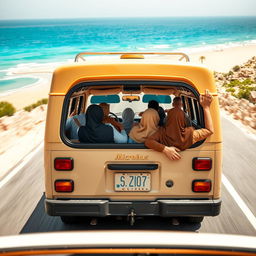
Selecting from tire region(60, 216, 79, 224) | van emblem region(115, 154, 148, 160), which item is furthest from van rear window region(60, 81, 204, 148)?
tire region(60, 216, 79, 224)

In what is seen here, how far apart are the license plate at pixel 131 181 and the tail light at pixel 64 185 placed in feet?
1.68

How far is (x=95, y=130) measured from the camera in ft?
15.0

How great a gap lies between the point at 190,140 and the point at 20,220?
2812 millimetres

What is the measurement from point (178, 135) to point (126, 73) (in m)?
0.90

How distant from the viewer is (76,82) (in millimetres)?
4230

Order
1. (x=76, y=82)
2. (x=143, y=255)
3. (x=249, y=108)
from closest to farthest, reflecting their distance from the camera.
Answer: (x=143, y=255) → (x=76, y=82) → (x=249, y=108)

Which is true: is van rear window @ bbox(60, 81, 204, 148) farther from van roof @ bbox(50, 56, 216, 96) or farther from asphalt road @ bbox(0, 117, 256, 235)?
asphalt road @ bbox(0, 117, 256, 235)

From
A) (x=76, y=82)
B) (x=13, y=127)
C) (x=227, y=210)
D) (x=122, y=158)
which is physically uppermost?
(x=76, y=82)

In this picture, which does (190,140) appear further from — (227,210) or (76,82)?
(227,210)

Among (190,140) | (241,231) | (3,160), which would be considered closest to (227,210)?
(241,231)

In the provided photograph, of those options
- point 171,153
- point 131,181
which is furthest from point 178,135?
point 131,181

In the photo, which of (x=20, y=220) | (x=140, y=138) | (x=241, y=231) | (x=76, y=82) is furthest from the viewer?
(x=20, y=220)

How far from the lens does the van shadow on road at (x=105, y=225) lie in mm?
5172

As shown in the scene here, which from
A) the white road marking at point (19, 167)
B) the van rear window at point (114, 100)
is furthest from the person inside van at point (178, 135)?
the white road marking at point (19, 167)
